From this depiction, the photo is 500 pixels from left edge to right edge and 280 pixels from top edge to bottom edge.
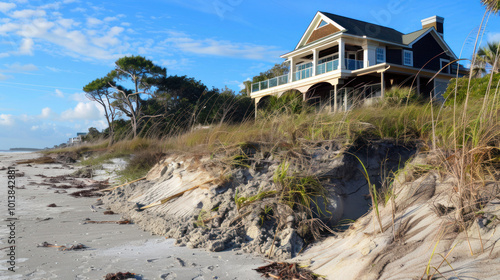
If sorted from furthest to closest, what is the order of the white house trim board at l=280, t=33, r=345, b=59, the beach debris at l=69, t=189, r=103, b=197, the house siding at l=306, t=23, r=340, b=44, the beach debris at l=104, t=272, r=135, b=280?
the house siding at l=306, t=23, r=340, b=44 < the white house trim board at l=280, t=33, r=345, b=59 < the beach debris at l=69, t=189, r=103, b=197 < the beach debris at l=104, t=272, r=135, b=280

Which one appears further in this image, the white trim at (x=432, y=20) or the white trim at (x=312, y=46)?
the white trim at (x=432, y=20)

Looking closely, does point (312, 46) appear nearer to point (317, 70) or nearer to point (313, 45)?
point (313, 45)

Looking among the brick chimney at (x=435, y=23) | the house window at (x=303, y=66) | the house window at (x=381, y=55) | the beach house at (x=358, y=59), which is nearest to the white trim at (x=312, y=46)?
the beach house at (x=358, y=59)

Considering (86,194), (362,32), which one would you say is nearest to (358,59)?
(362,32)

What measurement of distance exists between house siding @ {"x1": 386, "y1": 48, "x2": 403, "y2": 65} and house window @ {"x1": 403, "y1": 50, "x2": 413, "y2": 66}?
0.75 feet

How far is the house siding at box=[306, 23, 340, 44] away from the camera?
2227 centimetres

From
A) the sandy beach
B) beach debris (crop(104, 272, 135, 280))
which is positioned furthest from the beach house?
beach debris (crop(104, 272, 135, 280))

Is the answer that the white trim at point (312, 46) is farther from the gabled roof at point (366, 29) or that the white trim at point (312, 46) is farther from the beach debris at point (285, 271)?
the beach debris at point (285, 271)

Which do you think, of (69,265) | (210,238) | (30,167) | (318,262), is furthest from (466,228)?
(30,167)

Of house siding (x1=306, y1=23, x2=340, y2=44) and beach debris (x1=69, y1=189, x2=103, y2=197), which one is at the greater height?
house siding (x1=306, y1=23, x2=340, y2=44)

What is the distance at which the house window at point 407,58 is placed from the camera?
22438 mm

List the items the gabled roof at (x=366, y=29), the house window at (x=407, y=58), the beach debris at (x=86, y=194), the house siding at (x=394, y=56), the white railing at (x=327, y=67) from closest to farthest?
the beach debris at (x=86, y=194) < the white railing at (x=327, y=67) < the gabled roof at (x=366, y=29) < the house siding at (x=394, y=56) < the house window at (x=407, y=58)

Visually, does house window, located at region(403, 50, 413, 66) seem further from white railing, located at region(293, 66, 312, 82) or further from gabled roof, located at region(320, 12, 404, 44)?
white railing, located at region(293, 66, 312, 82)

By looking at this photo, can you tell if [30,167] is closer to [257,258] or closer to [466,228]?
[257,258]
